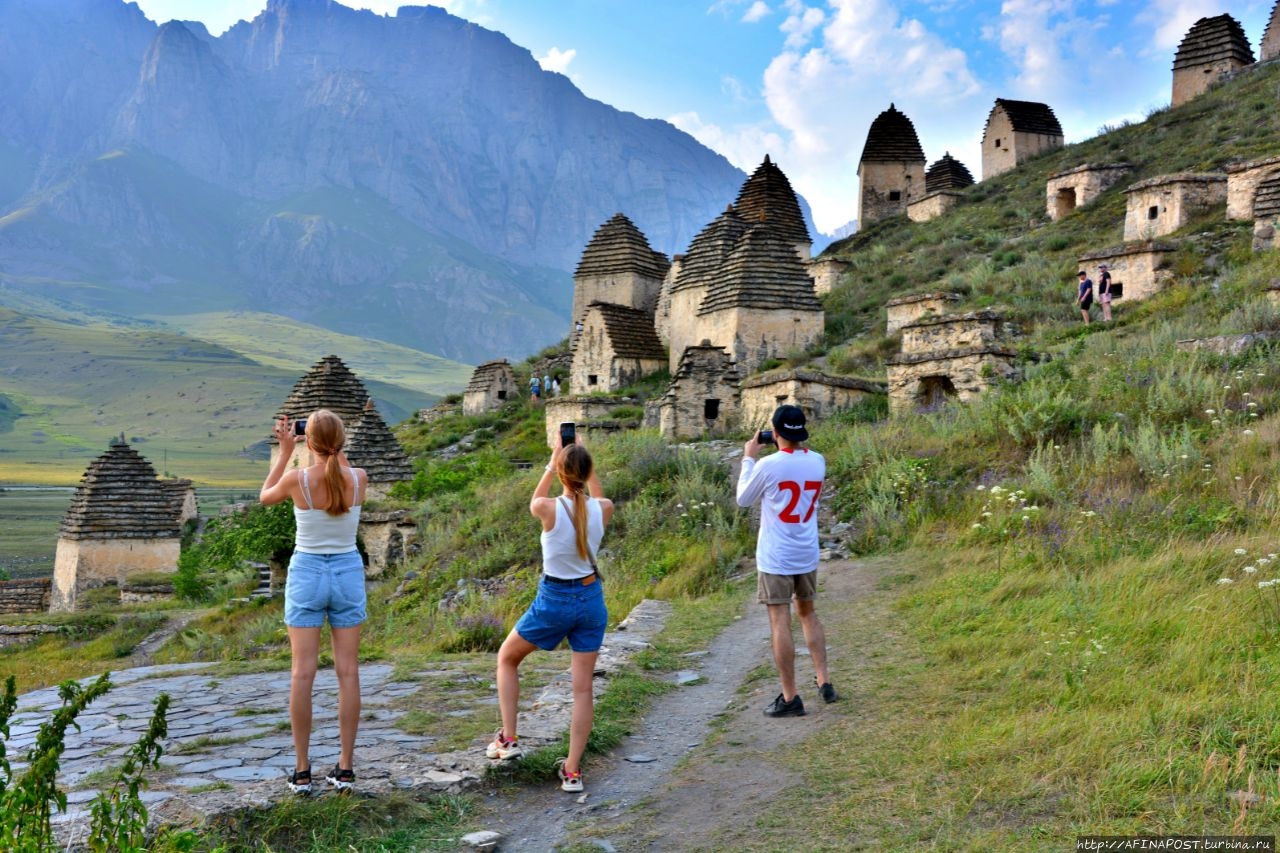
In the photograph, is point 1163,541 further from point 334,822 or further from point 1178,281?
point 1178,281

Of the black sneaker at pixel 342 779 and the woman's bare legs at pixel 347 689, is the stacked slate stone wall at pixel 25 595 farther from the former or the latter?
the black sneaker at pixel 342 779

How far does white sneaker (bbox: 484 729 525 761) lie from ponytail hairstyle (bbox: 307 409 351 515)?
150 centimetres

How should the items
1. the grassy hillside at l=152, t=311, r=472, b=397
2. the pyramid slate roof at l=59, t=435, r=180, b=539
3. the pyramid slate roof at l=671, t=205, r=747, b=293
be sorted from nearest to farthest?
the pyramid slate roof at l=59, t=435, r=180, b=539 → the pyramid slate roof at l=671, t=205, r=747, b=293 → the grassy hillside at l=152, t=311, r=472, b=397

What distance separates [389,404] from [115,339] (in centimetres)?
4197

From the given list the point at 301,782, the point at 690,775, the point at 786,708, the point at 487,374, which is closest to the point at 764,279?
the point at 487,374

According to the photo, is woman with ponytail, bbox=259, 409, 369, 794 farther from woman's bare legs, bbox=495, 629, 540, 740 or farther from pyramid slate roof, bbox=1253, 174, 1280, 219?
pyramid slate roof, bbox=1253, 174, 1280, 219

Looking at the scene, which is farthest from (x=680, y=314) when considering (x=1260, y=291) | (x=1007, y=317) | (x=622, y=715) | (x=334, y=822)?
(x=334, y=822)

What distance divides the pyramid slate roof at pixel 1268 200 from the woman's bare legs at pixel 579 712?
2147 cm

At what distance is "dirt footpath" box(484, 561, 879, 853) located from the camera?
4.57 meters

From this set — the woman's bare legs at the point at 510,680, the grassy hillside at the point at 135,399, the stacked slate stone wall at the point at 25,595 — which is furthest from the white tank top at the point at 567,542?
the grassy hillside at the point at 135,399

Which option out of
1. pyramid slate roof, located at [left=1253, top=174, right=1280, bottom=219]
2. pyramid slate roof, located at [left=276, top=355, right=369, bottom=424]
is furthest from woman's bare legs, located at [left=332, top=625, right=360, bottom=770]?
pyramid slate roof, located at [left=276, top=355, right=369, bottom=424]

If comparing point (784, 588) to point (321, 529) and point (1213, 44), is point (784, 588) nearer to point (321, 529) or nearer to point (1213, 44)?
point (321, 529)

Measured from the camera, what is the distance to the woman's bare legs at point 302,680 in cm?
497

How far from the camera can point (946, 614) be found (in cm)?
762
